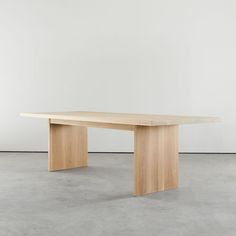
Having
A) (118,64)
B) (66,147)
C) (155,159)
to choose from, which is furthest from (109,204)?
(118,64)

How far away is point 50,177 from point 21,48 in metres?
2.30

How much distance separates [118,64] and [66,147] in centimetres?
161

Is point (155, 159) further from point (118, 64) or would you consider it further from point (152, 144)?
point (118, 64)

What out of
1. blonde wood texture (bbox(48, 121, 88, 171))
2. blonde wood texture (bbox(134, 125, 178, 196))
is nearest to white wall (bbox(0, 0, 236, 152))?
blonde wood texture (bbox(48, 121, 88, 171))

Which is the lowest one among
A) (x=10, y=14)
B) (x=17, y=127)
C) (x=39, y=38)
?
(x=17, y=127)

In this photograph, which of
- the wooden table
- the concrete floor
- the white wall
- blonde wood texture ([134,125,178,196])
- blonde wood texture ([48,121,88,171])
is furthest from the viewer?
the white wall

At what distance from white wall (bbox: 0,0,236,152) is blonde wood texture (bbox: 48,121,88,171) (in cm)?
116

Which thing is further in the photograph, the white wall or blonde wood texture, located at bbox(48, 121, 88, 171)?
the white wall

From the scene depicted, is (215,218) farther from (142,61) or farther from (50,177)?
(142,61)

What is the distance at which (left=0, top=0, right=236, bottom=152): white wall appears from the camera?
4703mm

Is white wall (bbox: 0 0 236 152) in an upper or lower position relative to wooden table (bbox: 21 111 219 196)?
upper

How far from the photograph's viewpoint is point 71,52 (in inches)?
190

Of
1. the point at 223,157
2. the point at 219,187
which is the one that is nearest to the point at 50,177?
the point at 219,187

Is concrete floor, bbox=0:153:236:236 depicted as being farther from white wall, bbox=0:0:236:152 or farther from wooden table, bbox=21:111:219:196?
white wall, bbox=0:0:236:152
